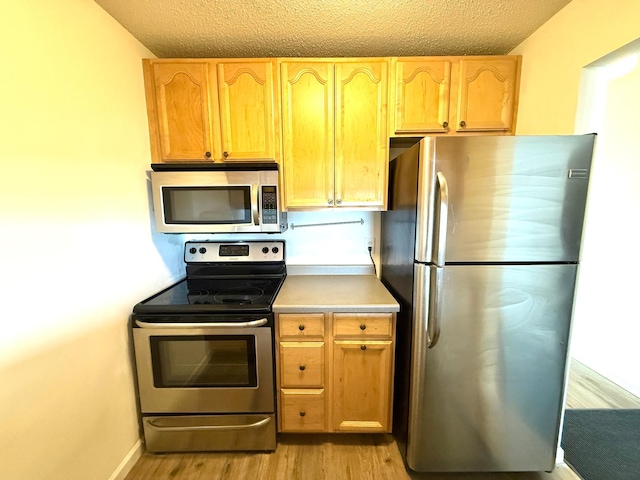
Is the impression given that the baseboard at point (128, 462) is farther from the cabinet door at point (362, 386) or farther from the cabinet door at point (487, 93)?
the cabinet door at point (487, 93)

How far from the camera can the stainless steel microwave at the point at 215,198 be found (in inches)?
62.6

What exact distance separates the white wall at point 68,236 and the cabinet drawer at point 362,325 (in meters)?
1.23

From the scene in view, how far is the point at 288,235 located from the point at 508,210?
150 cm

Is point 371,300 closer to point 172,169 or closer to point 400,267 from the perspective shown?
point 400,267

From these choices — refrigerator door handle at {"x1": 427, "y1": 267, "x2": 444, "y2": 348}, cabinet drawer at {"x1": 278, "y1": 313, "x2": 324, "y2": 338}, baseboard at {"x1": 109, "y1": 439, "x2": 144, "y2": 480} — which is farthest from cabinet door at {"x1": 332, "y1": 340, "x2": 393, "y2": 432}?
baseboard at {"x1": 109, "y1": 439, "x2": 144, "y2": 480}

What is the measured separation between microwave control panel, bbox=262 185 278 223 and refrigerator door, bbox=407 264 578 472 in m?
0.93

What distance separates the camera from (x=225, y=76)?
5.25 ft

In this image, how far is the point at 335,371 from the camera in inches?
59.8

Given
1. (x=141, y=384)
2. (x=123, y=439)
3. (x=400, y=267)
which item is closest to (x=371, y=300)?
(x=400, y=267)

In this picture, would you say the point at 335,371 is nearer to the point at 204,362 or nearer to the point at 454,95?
the point at 204,362

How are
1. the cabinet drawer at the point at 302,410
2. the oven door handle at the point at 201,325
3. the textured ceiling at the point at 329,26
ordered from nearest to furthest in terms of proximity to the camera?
the textured ceiling at the point at 329,26 → the oven door handle at the point at 201,325 → the cabinet drawer at the point at 302,410

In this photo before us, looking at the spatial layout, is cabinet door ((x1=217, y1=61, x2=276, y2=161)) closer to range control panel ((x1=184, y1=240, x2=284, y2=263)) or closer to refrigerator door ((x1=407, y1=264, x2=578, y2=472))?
range control panel ((x1=184, y1=240, x2=284, y2=263))

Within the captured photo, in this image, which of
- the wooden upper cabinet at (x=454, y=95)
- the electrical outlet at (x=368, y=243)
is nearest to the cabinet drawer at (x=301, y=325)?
the electrical outlet at (x=368, y=243)

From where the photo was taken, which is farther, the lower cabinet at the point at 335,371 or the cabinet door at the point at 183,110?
the cabinet door at the point at 183,110
